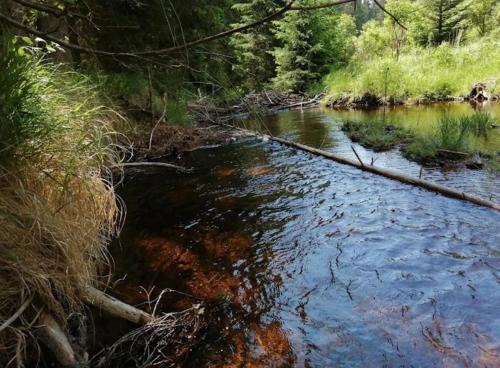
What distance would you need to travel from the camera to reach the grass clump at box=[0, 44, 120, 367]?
2.29 meters

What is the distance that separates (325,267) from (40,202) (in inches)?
104

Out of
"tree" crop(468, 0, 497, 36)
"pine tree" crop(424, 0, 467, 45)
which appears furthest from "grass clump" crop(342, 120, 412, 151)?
"tree" crop(468, 0, 497, 36)

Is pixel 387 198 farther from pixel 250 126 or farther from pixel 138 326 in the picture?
pixel 250 126

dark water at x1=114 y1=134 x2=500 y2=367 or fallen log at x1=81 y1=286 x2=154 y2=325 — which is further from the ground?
fallen log at x1=81 y1=286 x2=154 y2=325

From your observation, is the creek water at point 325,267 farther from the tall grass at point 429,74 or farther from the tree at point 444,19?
the tree at point 444,19

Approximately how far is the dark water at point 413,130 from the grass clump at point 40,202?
145 centimetres

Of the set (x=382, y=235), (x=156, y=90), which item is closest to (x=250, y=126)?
(x=156, y=90)

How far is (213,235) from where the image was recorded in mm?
4926

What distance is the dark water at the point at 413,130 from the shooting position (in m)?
6.03

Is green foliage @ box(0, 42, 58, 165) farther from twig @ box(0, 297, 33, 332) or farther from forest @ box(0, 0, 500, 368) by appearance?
twig @ box(0, 297, 33, 332)

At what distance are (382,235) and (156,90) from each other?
7211mm

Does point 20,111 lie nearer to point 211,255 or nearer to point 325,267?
point 211,255

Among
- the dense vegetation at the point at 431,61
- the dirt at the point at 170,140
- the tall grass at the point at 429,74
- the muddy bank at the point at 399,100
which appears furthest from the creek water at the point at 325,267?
the tall grass at the point at 429,74

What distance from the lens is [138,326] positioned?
2984mm
